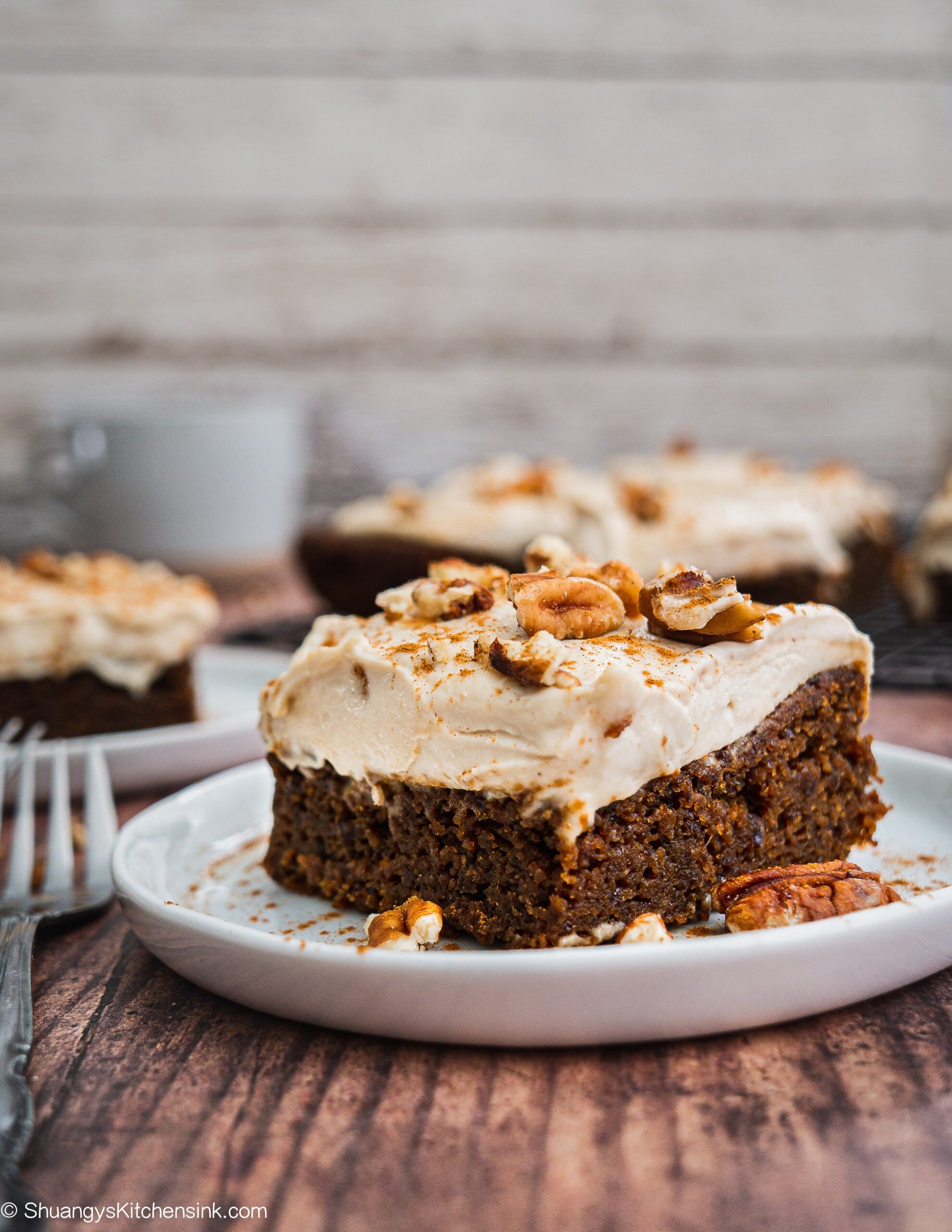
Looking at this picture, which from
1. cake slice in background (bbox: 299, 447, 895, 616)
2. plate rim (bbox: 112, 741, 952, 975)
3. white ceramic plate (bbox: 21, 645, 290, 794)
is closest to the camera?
plate rim (bbox: 112, 741, 952, 975)

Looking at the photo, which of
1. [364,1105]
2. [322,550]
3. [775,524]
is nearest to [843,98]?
[775,524]

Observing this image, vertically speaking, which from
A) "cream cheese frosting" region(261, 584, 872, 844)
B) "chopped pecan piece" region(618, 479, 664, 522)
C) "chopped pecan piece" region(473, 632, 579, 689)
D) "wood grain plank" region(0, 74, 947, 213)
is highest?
"wood grain plank" region(0, 74, 947, 213)

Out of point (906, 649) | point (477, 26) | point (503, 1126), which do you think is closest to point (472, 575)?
point (503, 1126)

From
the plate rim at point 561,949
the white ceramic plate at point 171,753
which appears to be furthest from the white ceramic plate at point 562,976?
the white ceramic plate at point 171,753

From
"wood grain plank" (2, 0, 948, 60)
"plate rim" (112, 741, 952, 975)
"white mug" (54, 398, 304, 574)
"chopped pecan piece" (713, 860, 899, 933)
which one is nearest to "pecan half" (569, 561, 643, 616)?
"chopped pecan piece" (713, 860, 899, 933)

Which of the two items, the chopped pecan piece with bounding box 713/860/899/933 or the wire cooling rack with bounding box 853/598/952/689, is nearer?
the chopped pecan piece with bounding box 713/860/899/933

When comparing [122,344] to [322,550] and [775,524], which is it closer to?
[322,550]

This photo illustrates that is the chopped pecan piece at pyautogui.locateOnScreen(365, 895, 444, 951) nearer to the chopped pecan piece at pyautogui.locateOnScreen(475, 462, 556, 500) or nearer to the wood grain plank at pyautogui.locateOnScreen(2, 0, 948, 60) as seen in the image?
the chopped pecan piece at pyautogui.locateOnScreen(475, 462, 556, 500)

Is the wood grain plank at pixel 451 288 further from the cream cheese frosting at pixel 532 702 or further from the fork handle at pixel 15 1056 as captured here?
the fork handle at pixel 15 1056
